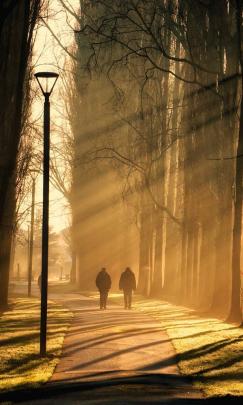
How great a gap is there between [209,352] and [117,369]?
10.4ft

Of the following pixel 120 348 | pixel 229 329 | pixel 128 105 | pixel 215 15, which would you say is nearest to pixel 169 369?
pixel 120 348

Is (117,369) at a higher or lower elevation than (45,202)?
lower

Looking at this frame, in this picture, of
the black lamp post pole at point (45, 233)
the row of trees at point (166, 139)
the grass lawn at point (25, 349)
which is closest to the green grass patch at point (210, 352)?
the grass lawn at point (25, 349)

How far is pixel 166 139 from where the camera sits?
41.9 m

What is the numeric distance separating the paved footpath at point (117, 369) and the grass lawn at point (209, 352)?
280 millimetres

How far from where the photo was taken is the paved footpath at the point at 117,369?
1169 cm

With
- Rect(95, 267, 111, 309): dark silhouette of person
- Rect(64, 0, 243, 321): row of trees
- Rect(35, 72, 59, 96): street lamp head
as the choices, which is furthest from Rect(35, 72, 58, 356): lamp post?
Rect(95, 267, 111, 309): dark silhouette of person

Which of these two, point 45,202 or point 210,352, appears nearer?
point 45,202

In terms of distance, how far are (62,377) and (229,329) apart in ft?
33.5

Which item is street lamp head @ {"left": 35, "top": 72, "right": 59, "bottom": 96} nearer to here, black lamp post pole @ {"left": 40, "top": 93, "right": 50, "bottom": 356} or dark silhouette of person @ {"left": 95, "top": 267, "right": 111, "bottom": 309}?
black lamp post pole @ {"left": 40, "top": 93, "right": 50, "bottom": 356}

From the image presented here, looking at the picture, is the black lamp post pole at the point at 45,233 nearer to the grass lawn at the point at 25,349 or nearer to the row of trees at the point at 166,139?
the grass lawn at the point at 25,349

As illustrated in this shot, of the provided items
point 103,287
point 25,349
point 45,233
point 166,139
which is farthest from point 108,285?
point 45,233

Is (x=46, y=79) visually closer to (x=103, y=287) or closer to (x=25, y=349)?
(x=25, y=349)

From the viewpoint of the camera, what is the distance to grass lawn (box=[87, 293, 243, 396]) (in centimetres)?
1338
